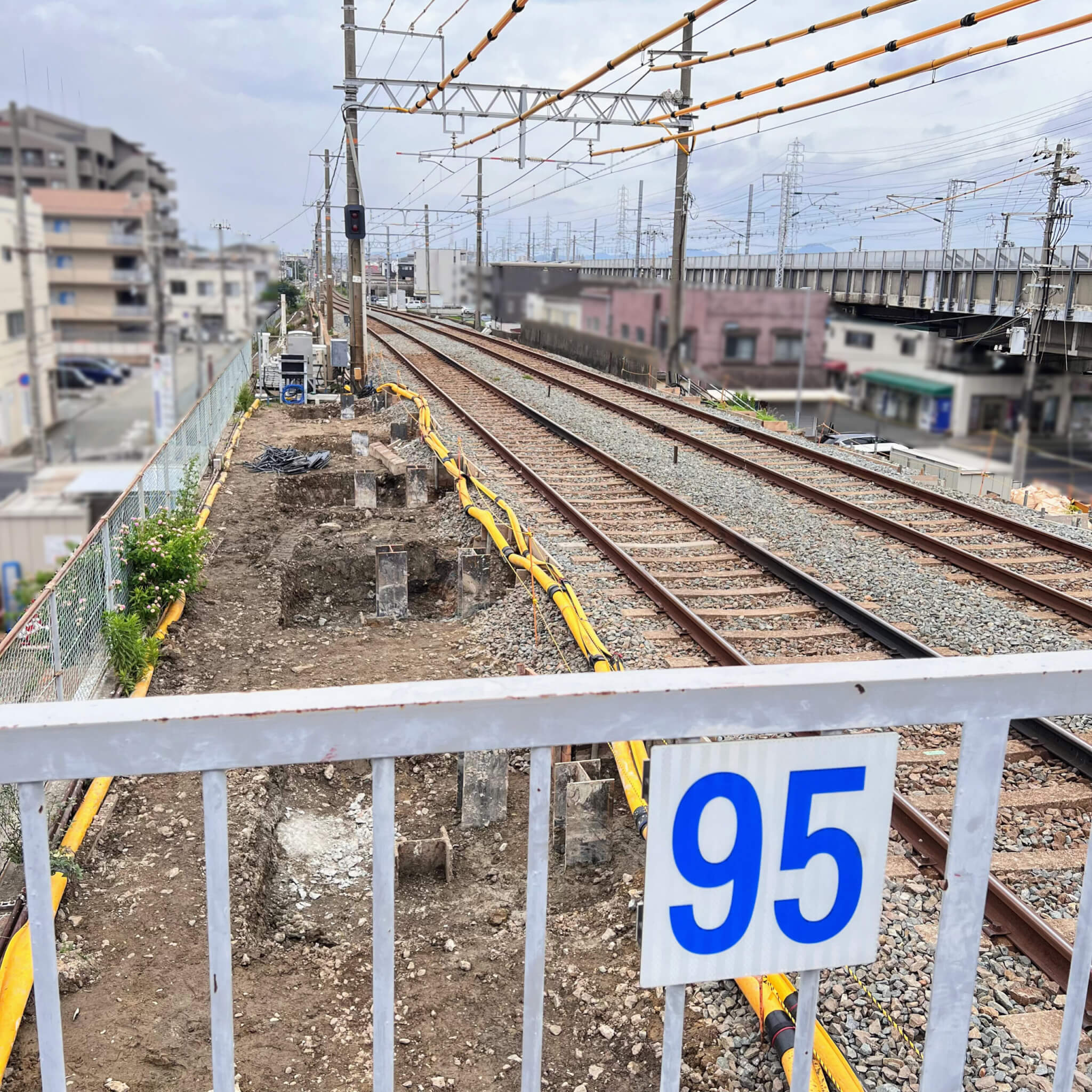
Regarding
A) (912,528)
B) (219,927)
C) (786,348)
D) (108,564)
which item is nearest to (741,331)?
(786,348)

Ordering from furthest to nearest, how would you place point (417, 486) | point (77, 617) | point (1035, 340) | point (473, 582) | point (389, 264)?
point (389, 264) < point (417, 486) < point (473, 582) < point (77, 617) < point (1035, 340)

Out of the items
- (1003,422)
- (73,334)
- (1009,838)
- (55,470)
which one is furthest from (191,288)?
(1009,838)

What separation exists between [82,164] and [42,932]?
1.44m

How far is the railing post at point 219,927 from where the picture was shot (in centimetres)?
157

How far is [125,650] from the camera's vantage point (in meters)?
7.19

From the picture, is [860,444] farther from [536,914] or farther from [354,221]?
[536,914]

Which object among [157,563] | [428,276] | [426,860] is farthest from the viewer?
[428,276]

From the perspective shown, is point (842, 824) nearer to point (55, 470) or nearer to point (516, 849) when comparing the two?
point (55, 470)

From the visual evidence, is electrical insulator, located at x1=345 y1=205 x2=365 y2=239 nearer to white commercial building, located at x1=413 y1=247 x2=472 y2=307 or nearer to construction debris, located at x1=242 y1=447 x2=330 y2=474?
white commercial building, located at x1=413 y1=247 x2=472 y2=307

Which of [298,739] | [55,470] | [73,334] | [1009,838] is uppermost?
[73,334]

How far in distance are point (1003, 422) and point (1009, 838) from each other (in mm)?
2500

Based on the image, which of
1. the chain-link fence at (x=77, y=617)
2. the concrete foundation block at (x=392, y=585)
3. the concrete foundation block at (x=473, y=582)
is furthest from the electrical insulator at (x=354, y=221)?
the concrete foundation block at (x=473, y=582)

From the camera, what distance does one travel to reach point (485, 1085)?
12.1 feet

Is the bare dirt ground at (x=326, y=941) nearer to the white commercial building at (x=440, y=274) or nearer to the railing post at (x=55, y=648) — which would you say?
the railing post at (x=55, y=648)
